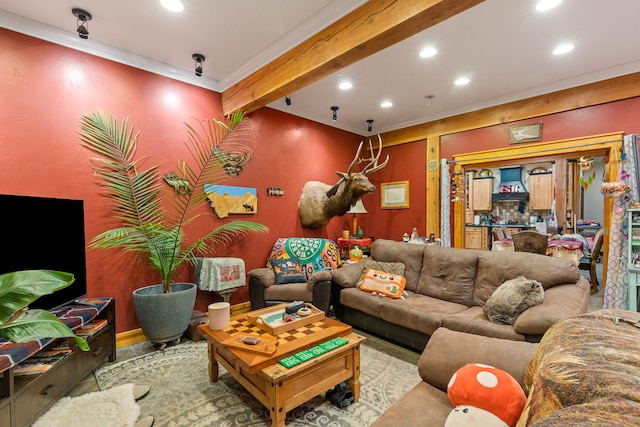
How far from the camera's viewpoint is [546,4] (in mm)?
2150

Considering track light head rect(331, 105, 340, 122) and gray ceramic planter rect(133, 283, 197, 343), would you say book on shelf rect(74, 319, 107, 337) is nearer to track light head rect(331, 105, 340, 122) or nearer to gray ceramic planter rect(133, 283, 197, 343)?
gray ceramic planter rect(133, 283, 197, 343)

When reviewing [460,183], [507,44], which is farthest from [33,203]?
[460,183]

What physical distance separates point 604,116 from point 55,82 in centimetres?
567

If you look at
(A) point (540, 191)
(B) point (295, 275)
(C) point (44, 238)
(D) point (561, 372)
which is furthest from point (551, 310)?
(A) point (540, 191)

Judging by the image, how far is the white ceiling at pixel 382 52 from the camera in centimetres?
223

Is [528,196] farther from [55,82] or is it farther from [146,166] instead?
[55,82]

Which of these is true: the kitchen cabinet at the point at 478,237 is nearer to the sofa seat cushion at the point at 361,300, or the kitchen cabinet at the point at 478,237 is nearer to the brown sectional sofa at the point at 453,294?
the brown sectional sofa at the point at 453,294

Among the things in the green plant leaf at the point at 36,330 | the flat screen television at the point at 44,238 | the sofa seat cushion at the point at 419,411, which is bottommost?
the sofa seat cushion at the point at 419,411

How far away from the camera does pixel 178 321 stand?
2.68 metres

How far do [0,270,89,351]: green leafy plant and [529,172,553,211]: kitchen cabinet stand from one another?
8.81 m

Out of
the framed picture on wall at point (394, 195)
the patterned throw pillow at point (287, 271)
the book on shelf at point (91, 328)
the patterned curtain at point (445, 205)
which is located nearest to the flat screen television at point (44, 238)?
the book on shelf at point (91, 328)

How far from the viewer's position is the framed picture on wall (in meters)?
4.98

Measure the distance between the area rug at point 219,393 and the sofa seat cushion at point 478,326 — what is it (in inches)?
20.8

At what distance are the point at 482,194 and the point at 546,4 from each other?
653cm
